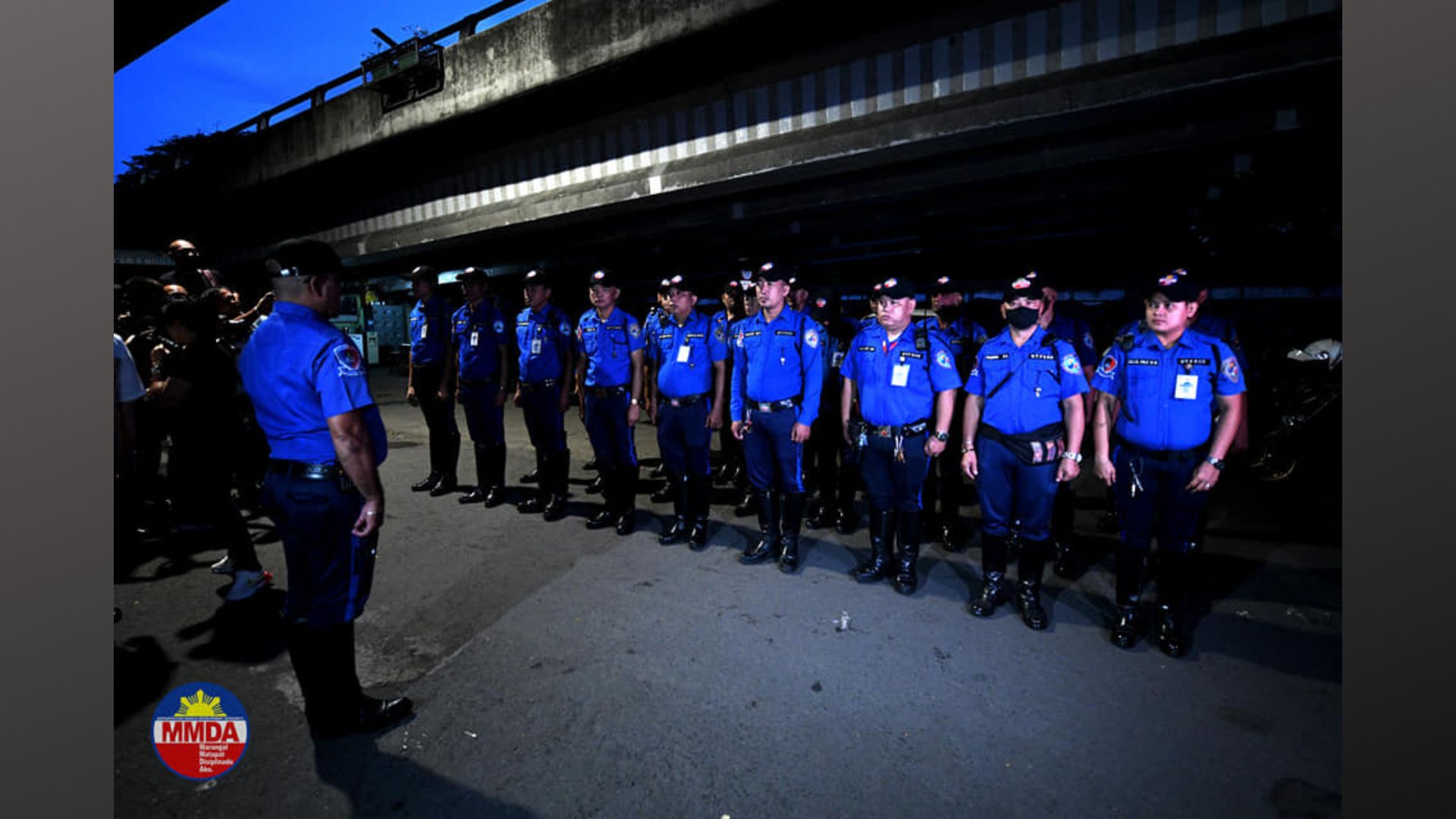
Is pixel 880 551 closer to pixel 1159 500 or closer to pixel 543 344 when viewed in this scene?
pixel 1159 500

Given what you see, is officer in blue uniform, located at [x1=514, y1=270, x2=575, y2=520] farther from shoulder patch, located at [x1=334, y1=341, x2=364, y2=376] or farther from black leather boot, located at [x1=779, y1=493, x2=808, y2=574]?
shoulder patch, located at [x1=334, y1=341, x2=364, y2=376]

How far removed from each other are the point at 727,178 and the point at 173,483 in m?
5.30

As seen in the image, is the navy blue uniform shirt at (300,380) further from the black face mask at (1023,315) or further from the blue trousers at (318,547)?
the black face mask at (1023,315)

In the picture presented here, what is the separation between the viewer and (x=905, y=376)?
398cm

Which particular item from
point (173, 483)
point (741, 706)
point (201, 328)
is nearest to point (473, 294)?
point (201, 328)

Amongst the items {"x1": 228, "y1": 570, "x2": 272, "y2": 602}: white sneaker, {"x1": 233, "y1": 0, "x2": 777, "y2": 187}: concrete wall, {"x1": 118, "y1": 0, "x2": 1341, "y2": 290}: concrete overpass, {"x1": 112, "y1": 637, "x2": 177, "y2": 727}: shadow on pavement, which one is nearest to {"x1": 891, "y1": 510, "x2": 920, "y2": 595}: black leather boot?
{"x1": 118, "y1": 0, "x2": 1341, "y2": 290}: concrete overpass

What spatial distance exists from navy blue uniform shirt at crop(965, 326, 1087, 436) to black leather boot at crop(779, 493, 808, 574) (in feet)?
5.17

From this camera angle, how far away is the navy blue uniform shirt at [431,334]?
21.5 feet

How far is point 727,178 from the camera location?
5641 millimetres

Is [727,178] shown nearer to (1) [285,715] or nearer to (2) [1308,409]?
(1) [285,715]

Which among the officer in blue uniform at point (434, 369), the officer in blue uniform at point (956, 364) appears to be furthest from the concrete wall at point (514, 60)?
the officer in blue uniform at point (956, 364)

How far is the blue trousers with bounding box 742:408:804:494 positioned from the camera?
178 inches

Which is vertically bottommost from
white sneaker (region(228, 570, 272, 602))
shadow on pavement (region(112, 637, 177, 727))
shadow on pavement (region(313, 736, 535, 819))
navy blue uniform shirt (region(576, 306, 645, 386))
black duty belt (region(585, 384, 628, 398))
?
shadow on pavement (region(313, 736, 535, 819))

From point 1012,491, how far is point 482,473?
5277mm
